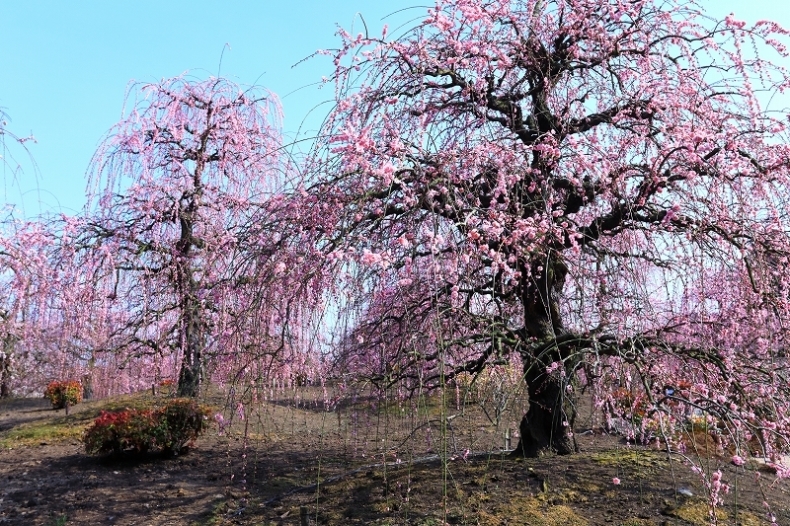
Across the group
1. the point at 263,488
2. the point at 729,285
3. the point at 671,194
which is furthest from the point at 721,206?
the point at 263,488

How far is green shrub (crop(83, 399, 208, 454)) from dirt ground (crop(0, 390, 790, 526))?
7.8 inches

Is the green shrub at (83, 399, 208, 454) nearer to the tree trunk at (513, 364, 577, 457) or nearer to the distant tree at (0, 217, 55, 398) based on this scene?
the distant tree at (0, 217, 55, 398)

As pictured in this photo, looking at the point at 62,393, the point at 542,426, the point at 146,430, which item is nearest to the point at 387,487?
the point at 542,426

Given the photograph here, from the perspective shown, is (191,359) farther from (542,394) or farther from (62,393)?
(542,394)

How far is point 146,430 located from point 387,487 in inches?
142

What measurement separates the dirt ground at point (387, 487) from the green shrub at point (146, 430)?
0.20 meters

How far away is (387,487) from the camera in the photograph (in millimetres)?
4508

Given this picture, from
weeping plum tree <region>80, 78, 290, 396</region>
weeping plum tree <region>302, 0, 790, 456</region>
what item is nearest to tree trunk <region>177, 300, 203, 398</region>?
weeping plum tree <region>80, 78, 290, 396</region>

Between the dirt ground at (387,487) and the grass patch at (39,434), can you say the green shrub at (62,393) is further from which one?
the dirt ground at (387,487)

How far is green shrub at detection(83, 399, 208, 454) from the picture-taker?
6.69 metres

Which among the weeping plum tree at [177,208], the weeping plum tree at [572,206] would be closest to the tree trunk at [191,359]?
the weeping plum tree at [177,208]

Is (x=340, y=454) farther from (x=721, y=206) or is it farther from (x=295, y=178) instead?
(x=721, y=206)

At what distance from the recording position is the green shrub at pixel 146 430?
6.69 meters

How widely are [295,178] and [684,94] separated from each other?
9.36ft
